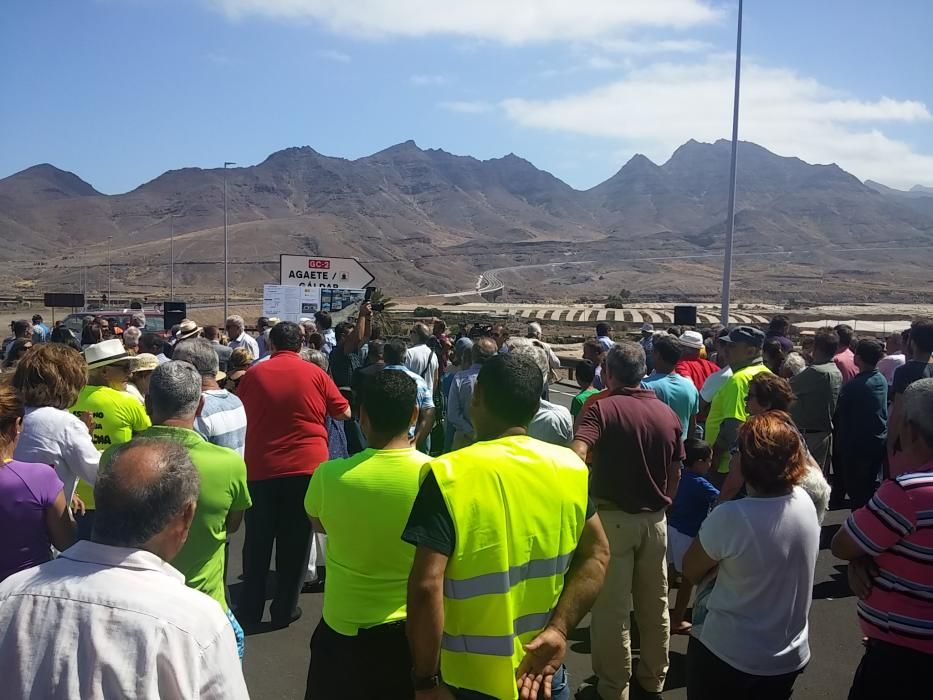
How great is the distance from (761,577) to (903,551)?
0.53 metres

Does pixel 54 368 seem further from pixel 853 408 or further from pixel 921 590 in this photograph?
pixel 853 408

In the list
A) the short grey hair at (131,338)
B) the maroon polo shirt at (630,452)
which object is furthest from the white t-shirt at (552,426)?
the short grey hair at (131,338)

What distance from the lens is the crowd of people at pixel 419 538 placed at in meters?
1.86

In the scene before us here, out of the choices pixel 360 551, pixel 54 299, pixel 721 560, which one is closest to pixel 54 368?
pixel 360 551

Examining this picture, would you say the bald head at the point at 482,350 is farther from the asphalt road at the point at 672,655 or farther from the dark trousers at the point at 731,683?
the dark trousers at the point at 731,683

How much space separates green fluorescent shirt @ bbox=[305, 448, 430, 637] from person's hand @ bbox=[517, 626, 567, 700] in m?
0.71

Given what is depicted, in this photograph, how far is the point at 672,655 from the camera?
526 centimetres

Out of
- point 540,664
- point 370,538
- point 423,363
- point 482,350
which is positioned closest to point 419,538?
point 540,664

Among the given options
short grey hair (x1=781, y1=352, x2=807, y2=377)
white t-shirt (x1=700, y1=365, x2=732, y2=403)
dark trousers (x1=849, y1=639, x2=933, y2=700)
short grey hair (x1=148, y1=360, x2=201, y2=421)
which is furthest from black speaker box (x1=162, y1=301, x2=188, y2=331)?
dark trousers (x1=849, y1=639, x2=933, y2=700)

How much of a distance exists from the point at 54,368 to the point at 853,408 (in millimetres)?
6570

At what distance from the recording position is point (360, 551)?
10.4ft

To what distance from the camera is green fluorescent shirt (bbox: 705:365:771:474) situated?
6.07 meters

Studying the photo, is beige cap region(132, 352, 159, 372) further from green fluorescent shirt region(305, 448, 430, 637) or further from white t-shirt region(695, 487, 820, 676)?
white t-shirt region(695, 487, 820, 676)

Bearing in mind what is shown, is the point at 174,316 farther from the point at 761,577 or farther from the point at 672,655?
the point at 761,577
